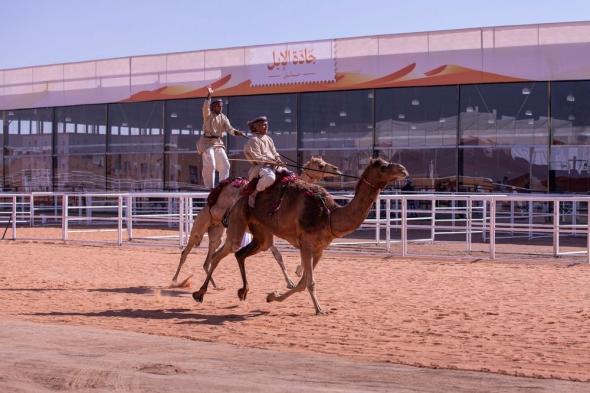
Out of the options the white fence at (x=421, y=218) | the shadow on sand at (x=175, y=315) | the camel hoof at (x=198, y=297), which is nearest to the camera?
the shadow on sand at (x=175, y=315)

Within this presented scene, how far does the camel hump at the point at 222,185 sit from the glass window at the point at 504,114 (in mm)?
18080

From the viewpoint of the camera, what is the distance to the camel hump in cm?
1435

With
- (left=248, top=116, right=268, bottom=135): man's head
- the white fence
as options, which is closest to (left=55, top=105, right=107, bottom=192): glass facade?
the white fence

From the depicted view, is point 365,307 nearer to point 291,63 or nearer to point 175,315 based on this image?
point 175,315

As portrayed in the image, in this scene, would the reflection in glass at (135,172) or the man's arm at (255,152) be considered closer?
the man's arm at (255,152)

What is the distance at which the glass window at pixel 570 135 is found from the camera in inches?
1172

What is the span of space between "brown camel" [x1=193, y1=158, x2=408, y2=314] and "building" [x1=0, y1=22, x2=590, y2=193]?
62.2 feet

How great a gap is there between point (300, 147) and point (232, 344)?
25250 millimetres

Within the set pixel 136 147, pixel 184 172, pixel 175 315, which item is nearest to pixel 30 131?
pixel 136 147

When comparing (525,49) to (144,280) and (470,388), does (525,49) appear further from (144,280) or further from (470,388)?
(470,388)

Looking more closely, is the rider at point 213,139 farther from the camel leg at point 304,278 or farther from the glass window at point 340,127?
the glass window at point 340,127

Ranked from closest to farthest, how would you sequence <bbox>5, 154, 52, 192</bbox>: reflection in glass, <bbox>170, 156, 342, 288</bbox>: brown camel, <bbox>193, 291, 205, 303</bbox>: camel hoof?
1. <bbox>193, 291, 205, 303</bbox>: camel hoof
2. <bbox>170, 156, 342, 288</bbox>: brown camel
3. <bbox>5, 154, 52, 192</bbox>: reflection in glass

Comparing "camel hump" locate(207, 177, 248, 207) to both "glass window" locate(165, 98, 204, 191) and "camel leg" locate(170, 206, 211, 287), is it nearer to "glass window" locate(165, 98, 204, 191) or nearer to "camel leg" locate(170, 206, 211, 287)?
"camel leg" locate(170, 206, 211, 287)

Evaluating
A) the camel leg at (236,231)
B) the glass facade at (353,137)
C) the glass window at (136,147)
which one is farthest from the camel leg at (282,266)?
the glass window at (136,147)
